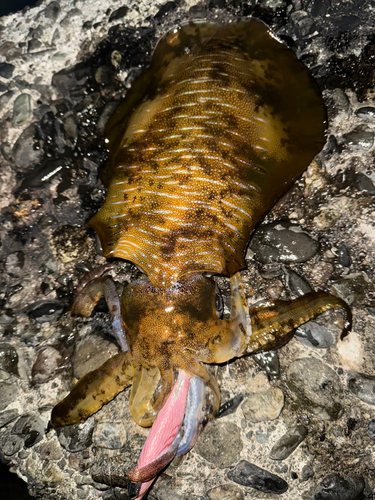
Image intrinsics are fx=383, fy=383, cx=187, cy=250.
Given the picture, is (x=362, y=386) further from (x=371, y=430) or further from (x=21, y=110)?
(x=21, y=110)

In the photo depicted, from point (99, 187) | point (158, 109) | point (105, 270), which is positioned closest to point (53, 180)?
point (99, 187)

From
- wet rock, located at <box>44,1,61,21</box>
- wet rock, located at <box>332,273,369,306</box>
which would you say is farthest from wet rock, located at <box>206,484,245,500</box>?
wet rock, located at <box>44,1,61,21</box>

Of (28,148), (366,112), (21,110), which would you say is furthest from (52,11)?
(366,112)

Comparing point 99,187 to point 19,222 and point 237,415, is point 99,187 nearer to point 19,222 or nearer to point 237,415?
point 19,222

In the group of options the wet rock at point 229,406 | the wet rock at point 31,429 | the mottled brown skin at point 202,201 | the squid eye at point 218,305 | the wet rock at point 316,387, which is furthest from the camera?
the wet rock at point 31,429

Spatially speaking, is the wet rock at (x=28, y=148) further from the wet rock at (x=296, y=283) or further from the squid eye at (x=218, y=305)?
the wet rock at (x=296, y=283)

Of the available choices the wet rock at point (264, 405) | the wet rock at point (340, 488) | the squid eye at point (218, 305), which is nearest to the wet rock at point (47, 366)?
the squid eye at point (218, 305)

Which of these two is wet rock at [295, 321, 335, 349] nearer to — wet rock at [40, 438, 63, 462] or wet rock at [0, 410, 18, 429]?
wet rock at [40, 438, 63, 462]
